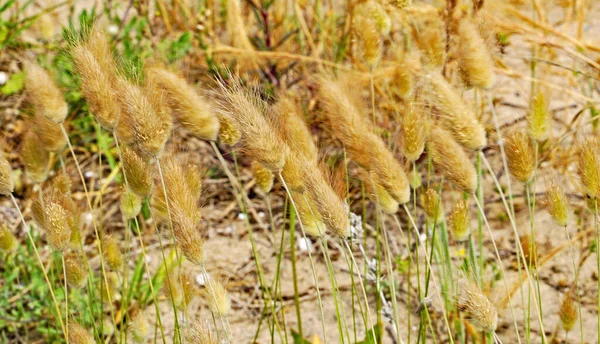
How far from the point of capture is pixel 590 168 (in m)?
1.17

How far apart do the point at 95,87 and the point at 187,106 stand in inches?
4.9

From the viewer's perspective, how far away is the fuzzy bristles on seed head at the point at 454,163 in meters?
1.17

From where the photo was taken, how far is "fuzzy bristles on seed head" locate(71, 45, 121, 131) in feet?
3.67

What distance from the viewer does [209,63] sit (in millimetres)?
2621

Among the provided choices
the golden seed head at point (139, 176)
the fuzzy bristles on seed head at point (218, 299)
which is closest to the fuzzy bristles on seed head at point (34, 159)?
the golden seed head at point (139, 176)

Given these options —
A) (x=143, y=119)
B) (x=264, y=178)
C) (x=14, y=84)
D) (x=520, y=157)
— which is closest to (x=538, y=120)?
(x=520, y=157)

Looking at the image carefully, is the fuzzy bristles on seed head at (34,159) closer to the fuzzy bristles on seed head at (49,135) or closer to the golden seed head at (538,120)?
the fuzzy bristles on seed head at (49,135)

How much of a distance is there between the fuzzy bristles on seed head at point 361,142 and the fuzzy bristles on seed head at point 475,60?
0.53 ft

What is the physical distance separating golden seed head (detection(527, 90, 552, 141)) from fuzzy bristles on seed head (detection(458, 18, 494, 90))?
0.08 m

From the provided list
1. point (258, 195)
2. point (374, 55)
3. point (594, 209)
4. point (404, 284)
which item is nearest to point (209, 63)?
point (258, 195)

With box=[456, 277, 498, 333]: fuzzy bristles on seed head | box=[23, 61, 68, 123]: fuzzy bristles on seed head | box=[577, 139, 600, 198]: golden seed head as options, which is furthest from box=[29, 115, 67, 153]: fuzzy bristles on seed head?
box=[577, 139, 600, 198]: golden seed head

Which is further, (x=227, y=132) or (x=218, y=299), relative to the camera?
(x=227, y=132)

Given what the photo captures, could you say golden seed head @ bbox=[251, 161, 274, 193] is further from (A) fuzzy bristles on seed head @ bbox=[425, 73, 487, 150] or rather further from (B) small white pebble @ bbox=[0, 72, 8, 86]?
(B) small white pebble @ bbox=[0, 72, 8, 86]

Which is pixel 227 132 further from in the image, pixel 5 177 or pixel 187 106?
pixel 5 177
